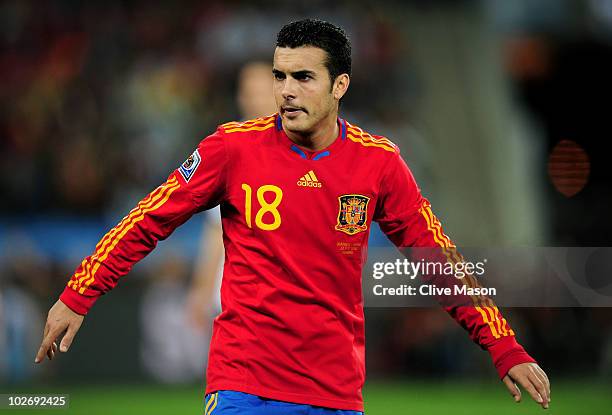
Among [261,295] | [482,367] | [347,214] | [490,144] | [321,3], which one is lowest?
[482,367]

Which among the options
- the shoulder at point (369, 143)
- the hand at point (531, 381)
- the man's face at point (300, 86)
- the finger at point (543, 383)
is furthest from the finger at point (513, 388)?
the man's face at point (300, 86)

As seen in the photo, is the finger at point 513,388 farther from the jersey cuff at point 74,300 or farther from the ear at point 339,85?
the jersey cuff at point 74,300

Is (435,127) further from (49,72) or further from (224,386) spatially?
(224,386)

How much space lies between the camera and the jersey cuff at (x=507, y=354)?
192 inches

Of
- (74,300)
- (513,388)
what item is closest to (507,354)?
(513,388)

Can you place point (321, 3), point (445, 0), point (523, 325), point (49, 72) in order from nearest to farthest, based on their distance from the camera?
point (523, 325) < point (49, 72) < point (321, 3) < point (445, 0)

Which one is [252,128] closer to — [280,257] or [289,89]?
[289,89]

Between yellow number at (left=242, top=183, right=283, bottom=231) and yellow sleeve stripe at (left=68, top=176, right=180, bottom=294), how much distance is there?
30cm

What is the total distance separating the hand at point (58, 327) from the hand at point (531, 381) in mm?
1838

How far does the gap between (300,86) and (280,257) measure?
733 millimetres

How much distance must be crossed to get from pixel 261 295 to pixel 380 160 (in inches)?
31.6

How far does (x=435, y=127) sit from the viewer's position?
1770 cm

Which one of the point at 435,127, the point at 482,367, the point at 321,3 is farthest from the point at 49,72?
the point at 482,367

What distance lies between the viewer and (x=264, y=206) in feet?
15.8
